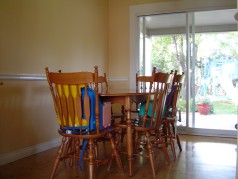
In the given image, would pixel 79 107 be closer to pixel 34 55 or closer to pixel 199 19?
pixel 34 55

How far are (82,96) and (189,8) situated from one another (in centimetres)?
280

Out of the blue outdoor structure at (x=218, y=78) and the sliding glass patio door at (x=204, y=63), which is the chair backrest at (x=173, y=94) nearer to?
the sliding glass patio door at (x=204, y=63)

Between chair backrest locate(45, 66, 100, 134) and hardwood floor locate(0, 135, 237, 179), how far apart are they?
48 cm

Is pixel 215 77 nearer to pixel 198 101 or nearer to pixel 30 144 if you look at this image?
pixel 198 101

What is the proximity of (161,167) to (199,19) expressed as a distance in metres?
2.72

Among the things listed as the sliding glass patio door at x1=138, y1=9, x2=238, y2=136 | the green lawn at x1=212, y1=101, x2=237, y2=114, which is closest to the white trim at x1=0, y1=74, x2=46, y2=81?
the sliding glass patio door at x1=138, y1=9, x2=238, y2=136

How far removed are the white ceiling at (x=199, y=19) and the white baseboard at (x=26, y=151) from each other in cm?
252

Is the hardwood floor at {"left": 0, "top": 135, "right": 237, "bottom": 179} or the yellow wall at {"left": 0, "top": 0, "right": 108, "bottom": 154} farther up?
the yellow wall at {"left": 0, "top": 0, "right": 108, "bottom": 154}

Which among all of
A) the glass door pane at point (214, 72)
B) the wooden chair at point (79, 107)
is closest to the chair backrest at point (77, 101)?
the wooden chair at point (79, 107)

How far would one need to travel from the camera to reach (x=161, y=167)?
2.30 metres

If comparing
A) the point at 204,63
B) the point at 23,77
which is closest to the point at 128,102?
the point at 23,77

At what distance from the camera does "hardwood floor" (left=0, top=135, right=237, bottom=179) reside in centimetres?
209

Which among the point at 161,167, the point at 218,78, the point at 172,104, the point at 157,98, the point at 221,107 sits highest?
the point at 218,78

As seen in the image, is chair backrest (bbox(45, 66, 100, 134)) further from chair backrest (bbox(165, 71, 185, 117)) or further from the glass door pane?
the glass door pane
